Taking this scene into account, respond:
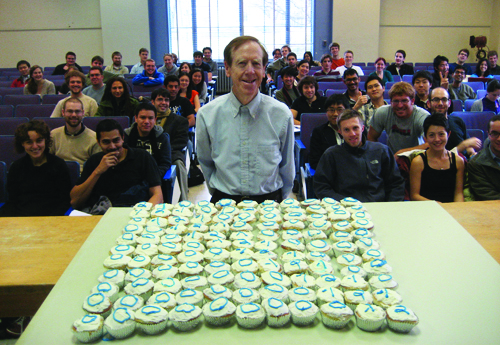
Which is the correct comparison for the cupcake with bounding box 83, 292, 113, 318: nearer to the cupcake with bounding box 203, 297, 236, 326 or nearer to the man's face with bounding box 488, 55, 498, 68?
the cupcake with bounding box 203, 297, 236, 326

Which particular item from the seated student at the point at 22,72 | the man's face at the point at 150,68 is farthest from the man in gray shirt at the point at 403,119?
the seated student at the point at 22,72

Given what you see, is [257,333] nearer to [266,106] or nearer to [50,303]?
[50,303]

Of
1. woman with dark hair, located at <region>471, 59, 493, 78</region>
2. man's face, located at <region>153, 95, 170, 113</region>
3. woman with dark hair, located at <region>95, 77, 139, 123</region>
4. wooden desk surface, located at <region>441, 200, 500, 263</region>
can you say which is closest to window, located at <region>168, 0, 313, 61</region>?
woman with dark hair, located at <region>471, 59, 493, 78</region>

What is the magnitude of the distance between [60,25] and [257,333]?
35.4 ft

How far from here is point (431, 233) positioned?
1.23m

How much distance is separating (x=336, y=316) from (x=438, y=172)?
1684mm

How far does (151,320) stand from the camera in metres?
0.83

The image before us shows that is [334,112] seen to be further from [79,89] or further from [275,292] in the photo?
[79,89]

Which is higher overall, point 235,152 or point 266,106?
point 266,106

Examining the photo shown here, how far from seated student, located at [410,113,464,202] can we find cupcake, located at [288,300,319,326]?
158 cm

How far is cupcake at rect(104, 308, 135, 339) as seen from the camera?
82 cm

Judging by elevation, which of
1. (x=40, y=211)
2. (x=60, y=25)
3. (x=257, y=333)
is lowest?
(x=40, y=211)

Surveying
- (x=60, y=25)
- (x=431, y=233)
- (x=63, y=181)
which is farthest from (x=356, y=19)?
(x=431, y=233)

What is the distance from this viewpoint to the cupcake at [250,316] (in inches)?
33.1
